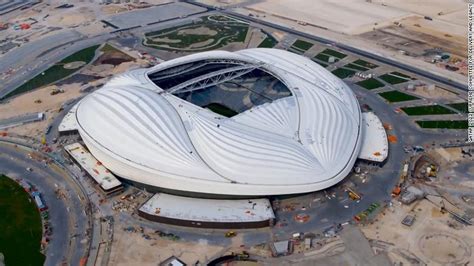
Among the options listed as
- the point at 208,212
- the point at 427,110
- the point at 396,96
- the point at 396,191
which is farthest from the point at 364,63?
the point at 208,212

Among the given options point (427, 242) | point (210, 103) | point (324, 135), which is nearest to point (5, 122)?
point (210, 103)

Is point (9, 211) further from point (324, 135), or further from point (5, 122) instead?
point (324, 135)

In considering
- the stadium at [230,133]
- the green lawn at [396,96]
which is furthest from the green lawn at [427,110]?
the stadium at [230,133]

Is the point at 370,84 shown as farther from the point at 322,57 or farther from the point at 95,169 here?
the point at 95,169

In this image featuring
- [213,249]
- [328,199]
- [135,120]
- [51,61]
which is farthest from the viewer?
[51,61]

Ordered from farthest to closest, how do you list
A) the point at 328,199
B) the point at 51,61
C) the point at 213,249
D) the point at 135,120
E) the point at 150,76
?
the point at 51,61 → the point at 150,76 → the point at 135,120 → the point at 328,199 → the point at 213,249
